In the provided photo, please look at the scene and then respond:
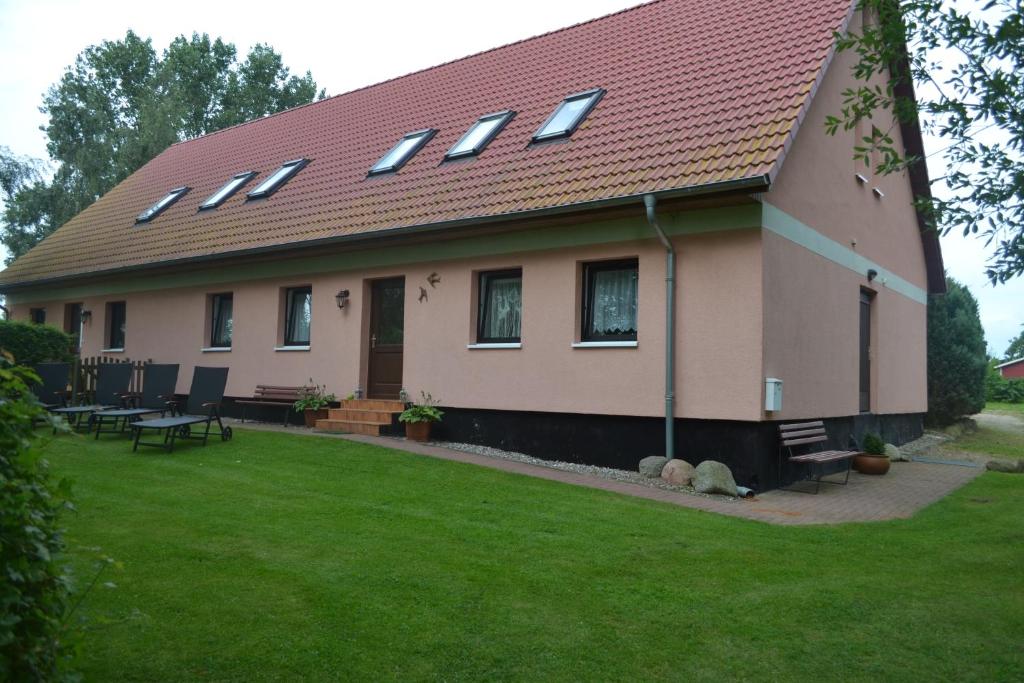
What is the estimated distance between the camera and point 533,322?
1179cm

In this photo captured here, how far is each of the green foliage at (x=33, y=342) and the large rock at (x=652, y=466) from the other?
38.0 feet

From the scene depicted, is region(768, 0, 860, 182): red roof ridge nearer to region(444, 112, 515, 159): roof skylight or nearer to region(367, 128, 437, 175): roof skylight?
region(444, 112, 515, 159): roof skylight

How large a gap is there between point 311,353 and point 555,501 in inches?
314

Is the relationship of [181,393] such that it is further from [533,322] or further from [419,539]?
[419,539]

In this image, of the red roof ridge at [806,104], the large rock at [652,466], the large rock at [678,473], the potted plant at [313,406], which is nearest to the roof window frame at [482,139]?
the potted plant at [313,406]

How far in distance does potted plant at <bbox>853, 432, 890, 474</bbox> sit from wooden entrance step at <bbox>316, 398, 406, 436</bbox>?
7.10m

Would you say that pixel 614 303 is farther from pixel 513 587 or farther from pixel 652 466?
pixel 513 587

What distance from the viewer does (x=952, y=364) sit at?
1920cm

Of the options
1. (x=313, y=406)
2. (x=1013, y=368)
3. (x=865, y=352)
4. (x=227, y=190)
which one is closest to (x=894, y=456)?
(x=865, y=352)

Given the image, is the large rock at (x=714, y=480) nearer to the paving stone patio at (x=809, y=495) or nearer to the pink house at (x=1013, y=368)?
the paving stone patio at (x=809, y=495)

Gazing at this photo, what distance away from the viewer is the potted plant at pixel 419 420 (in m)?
12.3

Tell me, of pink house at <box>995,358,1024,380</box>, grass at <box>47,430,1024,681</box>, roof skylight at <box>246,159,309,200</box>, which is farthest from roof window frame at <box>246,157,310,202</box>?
Result: pink house at <box>995,358,1024,380</box>

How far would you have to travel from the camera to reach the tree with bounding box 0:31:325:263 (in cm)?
3516

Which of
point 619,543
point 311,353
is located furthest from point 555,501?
point 311,353
